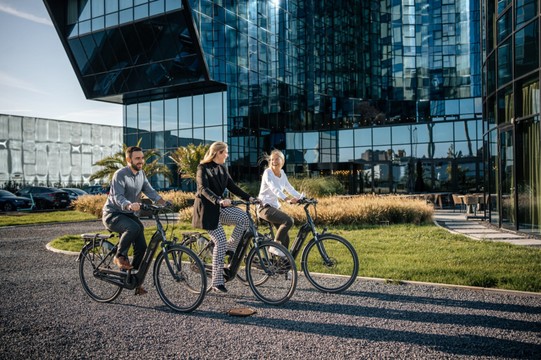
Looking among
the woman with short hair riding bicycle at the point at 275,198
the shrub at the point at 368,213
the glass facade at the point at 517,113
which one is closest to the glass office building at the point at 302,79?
the shrub at the point at 368,213

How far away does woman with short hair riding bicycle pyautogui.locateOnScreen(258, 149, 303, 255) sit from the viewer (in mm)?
6738

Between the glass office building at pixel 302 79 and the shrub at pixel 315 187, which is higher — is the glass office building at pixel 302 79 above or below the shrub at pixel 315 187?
above

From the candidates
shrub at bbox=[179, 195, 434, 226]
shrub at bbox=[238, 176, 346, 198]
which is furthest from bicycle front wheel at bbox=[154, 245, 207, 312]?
shrub at bbox=[238, 176, 346, 198]

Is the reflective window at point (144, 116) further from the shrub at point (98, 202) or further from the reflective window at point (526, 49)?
the reflective window at point (526, 49)

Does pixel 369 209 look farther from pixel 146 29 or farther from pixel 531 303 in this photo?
pixel 146 29

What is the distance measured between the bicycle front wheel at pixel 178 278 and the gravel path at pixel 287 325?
0.16 m

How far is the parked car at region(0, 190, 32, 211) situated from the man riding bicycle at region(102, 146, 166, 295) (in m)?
25.5

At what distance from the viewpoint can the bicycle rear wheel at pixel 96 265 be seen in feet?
20.7

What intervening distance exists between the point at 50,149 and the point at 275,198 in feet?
145

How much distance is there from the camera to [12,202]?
92.8 ft

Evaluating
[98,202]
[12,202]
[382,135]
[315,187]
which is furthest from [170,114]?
[315,187]

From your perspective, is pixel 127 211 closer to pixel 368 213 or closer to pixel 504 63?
pixel 368 213

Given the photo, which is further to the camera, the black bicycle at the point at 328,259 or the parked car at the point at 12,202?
the parked car at the point at 12,202

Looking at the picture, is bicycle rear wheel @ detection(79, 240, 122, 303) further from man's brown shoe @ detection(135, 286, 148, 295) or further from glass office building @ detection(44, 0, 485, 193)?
glass office building @ detection(44, 0, 485, 193)
